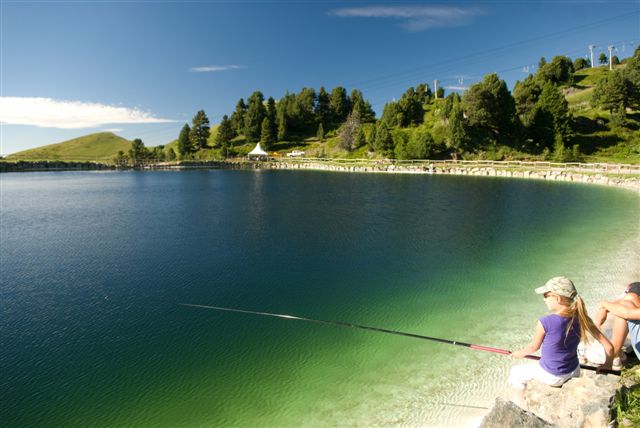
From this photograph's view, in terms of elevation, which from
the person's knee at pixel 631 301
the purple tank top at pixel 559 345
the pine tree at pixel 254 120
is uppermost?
the pine tree at pixel 254 120

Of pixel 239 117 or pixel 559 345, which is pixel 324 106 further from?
pixel 559 345

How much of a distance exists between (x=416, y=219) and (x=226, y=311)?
652 inches

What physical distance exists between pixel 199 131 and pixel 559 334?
117717 millimetres

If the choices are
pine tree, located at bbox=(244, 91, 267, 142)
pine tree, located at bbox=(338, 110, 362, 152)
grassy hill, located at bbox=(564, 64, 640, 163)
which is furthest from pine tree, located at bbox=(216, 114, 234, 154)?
grassy hill, located at bbox=(564, 64, 640, 163)

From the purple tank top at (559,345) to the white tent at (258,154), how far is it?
303ft

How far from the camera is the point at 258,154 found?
94.7 metres

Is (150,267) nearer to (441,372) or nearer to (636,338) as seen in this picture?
(441,372)

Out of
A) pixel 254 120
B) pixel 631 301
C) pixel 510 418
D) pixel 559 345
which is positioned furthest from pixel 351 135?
pixel 510 418

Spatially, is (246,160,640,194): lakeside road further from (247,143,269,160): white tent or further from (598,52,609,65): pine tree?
(598,52,609,65): pine tree

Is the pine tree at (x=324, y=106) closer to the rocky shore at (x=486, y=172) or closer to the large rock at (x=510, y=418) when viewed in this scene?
the rocky shore at (x=486, y=172)

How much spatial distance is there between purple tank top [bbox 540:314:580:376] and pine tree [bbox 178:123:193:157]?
114 metres

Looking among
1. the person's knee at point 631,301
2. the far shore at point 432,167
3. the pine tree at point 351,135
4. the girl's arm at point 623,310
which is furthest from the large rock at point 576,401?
the pine tree at point 351,135

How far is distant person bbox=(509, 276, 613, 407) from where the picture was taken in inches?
194

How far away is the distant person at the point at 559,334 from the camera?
493 cm
